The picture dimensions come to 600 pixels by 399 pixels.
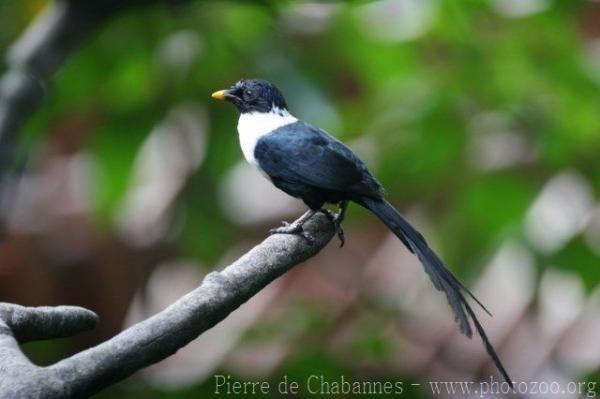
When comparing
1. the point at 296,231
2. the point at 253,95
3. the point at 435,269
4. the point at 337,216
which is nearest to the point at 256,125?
the point at 253,95

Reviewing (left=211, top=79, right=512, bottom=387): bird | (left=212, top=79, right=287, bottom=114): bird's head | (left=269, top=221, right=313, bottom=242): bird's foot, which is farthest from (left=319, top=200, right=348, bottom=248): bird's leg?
(left=212, top=79, right=287, bottom=114): bird's head

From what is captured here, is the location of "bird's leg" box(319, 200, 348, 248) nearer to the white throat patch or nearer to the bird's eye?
the white throat patch

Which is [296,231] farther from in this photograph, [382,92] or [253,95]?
[382,92]

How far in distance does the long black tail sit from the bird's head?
1.46ft

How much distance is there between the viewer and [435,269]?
220 cm

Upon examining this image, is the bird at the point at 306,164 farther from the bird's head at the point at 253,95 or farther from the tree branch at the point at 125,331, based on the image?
the tree branch at the point at 125,331

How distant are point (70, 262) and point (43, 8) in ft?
4.89

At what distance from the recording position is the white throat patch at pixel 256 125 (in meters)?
2.64

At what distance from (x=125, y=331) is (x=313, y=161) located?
3.52 feet

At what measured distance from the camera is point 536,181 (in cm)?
333

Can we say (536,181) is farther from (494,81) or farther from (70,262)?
(70,262)

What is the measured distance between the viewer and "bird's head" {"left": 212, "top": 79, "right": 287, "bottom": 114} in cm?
277

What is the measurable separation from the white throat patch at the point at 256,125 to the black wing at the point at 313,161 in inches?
0.7

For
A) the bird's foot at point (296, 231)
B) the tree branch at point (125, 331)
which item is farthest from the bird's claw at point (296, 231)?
the tree branch at point (125, 331)
